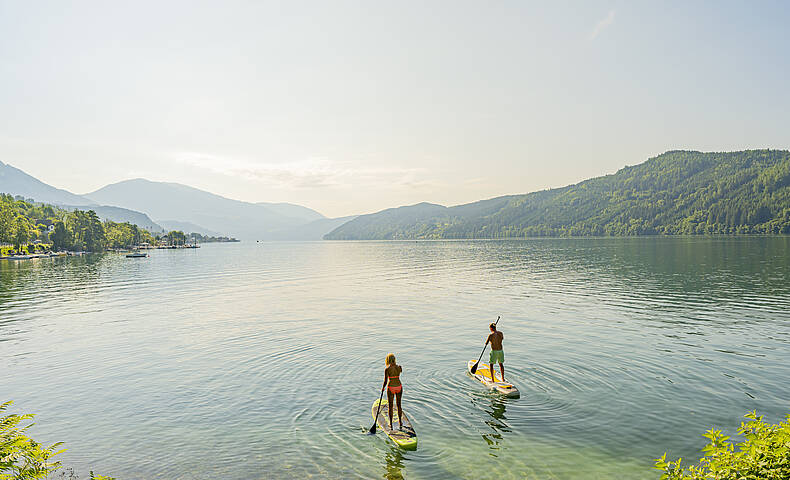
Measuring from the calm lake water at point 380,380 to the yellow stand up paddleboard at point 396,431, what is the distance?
0.45 m

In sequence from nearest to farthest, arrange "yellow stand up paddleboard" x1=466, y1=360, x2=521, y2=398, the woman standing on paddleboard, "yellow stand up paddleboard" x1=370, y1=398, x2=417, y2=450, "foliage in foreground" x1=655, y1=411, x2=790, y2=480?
"foliage in foreground" x1=655, y1=411, x2=790, y2=480, "yellow stand up paddleboard" x1=370, y1=398, x2=417, y2=450, the woman standing on paddleboard, "yellow stand up paddleboard" x1=466, y1=360, x2=521, y2=398

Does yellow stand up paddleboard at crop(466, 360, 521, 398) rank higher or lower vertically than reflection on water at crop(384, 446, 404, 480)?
higher

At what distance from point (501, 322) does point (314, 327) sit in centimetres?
1810

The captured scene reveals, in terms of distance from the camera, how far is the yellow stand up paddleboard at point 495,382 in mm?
22297

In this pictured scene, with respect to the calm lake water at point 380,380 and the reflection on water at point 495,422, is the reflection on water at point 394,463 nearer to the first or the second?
the calm lake water at point 380,380

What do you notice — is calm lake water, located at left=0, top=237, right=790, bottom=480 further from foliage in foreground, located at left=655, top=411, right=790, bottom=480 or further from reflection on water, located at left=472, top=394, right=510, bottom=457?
foliage in foreground, located at left=655, top=411, right=790, bottom=480

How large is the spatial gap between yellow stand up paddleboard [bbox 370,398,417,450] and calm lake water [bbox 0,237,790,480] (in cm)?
45

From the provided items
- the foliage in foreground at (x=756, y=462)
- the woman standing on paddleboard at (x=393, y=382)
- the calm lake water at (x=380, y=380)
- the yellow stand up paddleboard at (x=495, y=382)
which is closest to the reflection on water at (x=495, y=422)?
the calm lake water at (x=380, y=380)

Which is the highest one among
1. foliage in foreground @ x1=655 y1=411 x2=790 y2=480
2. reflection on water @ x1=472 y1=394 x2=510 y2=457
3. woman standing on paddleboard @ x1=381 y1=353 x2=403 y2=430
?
foliage in foreground @ x1=655 y1=411 x2=790 y2=480

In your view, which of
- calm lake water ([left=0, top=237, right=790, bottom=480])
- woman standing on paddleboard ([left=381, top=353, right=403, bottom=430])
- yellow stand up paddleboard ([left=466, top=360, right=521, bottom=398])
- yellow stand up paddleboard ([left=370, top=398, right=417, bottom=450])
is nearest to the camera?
calm lake water ([left=0, top=237, right=790, bottom=480])

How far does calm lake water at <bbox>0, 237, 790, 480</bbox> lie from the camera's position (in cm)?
1686

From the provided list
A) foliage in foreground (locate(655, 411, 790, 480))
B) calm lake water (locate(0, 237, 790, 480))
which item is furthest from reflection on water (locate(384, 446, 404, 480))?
foliage in foreground (locate(655, 411, 790, 480))

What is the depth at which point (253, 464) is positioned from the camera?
646 inches

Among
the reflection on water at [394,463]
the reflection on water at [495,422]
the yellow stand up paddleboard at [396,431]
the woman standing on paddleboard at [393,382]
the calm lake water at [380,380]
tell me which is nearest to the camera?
the reflection on water at [394,463]
